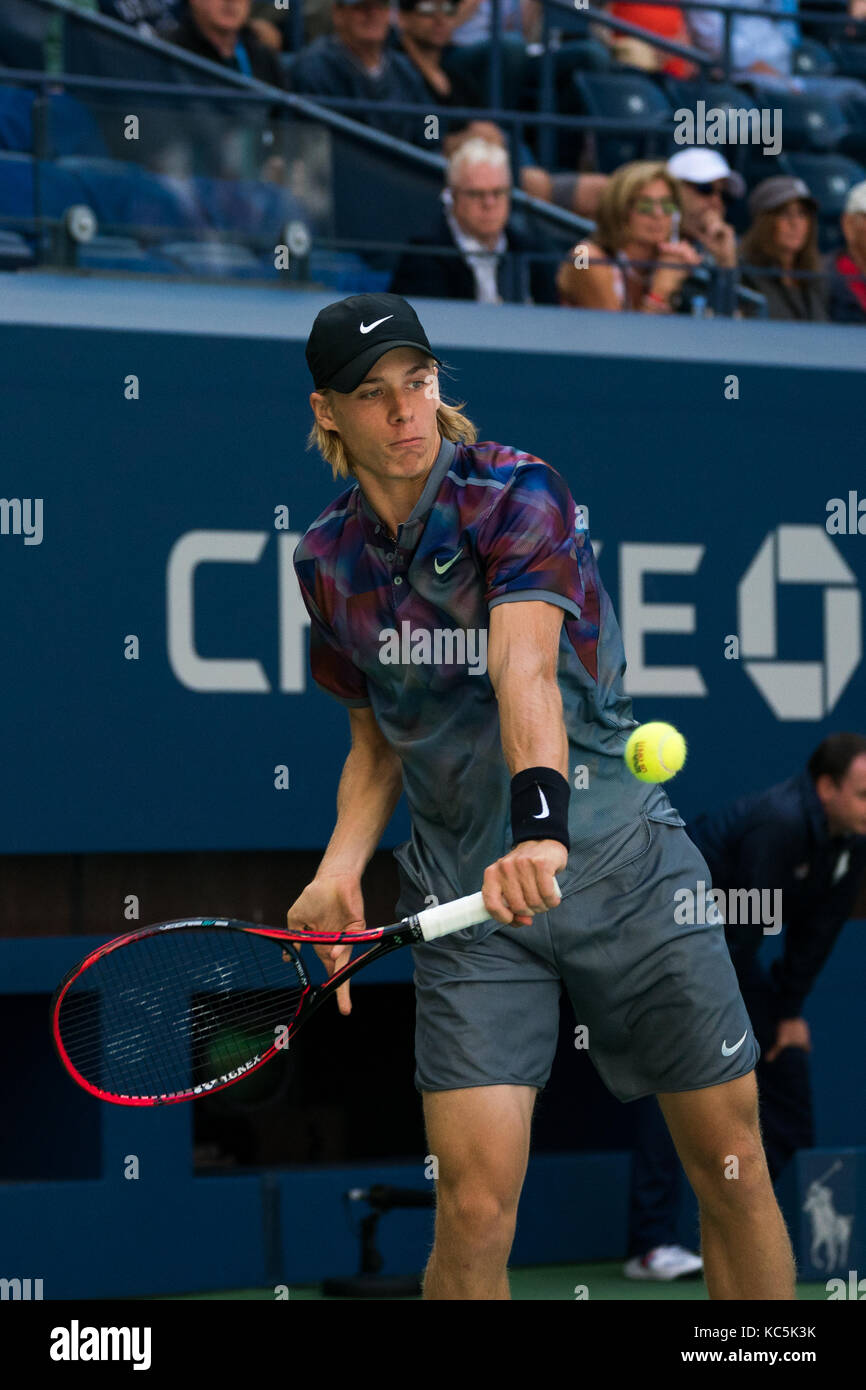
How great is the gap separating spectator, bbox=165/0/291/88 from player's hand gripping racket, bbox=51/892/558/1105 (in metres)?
3.15

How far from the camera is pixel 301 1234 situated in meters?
6.00

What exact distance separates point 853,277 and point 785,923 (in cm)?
234

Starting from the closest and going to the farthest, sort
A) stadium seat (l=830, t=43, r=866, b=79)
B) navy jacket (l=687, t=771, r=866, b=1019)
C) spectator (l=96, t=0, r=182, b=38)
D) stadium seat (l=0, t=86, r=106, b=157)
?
navy jacket (l=687, t=771, r=866, b=1019)
stadium seat (l=0, t=86, r=106, b=157)
spectator (l=96, t=0, r=182, b=38)
stadium seat (l=830, t=43, r=866, b=79)

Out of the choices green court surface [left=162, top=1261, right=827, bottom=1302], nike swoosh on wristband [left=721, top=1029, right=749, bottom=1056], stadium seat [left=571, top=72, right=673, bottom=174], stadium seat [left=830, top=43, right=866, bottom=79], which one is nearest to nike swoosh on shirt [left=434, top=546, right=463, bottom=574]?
nike swoosh on wristband [left=721, top=1029, right=749, bottom=1056]

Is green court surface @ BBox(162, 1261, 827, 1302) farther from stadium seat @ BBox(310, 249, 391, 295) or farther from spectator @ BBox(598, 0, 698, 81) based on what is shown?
spectator @ BBox(598, 0, 698, 81)

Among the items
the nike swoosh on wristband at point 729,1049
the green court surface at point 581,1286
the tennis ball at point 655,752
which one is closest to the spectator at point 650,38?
the green court surface at point 581,1286

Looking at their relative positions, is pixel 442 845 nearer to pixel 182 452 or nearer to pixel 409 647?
pixel 409 647

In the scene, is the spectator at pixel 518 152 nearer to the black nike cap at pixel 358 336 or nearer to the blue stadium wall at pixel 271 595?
the blue stadium wall at pixel 271 595

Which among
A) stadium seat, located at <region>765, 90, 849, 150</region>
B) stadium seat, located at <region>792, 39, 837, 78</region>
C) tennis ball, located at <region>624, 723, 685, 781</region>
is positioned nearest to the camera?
tennis ball, located at <region>624, 723, 685, 781</region>

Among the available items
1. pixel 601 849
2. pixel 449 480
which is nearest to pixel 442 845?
pixel 601 849

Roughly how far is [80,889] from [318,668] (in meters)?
2.35

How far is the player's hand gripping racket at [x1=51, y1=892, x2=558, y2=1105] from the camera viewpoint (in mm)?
3463

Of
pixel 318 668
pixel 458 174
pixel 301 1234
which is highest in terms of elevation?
pixel 458 174

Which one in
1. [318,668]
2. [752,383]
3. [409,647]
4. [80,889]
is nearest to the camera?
[409,647]
